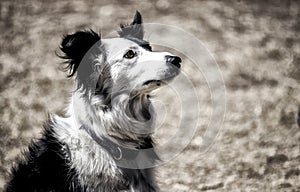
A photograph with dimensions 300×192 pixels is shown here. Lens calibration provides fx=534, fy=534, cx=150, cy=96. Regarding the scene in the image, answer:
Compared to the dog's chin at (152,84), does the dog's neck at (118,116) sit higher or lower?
lower

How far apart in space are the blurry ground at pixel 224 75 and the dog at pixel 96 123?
75cm

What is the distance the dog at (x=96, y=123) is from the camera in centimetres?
277

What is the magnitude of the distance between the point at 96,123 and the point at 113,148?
166 millimetres

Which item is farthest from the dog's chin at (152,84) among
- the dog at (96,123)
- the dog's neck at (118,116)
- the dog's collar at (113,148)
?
the dog's collar at (113,148)

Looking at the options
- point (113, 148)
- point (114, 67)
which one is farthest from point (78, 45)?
point (113, 148)

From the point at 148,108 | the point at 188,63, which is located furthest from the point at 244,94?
the point at 148,108

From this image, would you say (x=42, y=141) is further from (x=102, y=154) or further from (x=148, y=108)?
(x=148, y=108)

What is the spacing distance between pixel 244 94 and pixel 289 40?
53cm

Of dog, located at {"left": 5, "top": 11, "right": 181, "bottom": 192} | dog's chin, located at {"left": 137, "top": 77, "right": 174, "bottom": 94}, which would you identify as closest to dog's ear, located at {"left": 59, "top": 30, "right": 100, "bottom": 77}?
dog, located at {"left": 5, "top": 11, "right": 181, "bottom": 192}

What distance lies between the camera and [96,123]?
2.88 meters

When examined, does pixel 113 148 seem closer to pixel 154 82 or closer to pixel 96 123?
pixel 96 123

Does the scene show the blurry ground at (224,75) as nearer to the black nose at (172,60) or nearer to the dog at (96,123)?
the dog at (96,123)

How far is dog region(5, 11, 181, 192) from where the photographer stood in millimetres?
2771

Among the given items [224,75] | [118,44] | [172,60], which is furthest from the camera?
[224,75]
